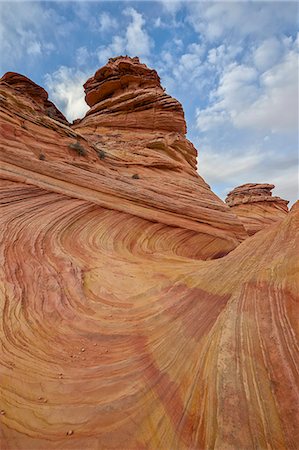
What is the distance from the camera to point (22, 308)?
408 centimetres

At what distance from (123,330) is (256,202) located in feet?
124

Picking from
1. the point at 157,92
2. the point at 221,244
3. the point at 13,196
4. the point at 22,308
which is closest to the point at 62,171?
the point at 13,196

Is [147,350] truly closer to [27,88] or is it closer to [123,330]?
[123,330]

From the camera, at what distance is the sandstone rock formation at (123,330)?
7.93ft

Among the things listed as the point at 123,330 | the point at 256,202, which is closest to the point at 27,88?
the point at 123,330

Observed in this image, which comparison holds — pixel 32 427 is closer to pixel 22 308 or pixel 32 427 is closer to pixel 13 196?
pixel 22 308

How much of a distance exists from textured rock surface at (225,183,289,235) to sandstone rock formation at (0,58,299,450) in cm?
3017

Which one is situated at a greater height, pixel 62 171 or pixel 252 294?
pixel 62 171

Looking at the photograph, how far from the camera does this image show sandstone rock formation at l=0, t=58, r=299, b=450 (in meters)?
2.42

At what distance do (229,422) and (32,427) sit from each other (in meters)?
2.00

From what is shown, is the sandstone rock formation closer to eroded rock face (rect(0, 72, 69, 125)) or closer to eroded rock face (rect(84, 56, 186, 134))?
eroded rock face (rect(84, 56, 186, 134))

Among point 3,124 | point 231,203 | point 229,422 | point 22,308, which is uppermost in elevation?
point 231,203

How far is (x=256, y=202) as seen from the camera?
3744cm

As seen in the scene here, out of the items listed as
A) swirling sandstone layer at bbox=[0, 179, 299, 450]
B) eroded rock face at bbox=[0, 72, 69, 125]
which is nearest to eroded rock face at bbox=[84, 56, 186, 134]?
eroded rock face at bbox=[0, 72, 69, 125]
